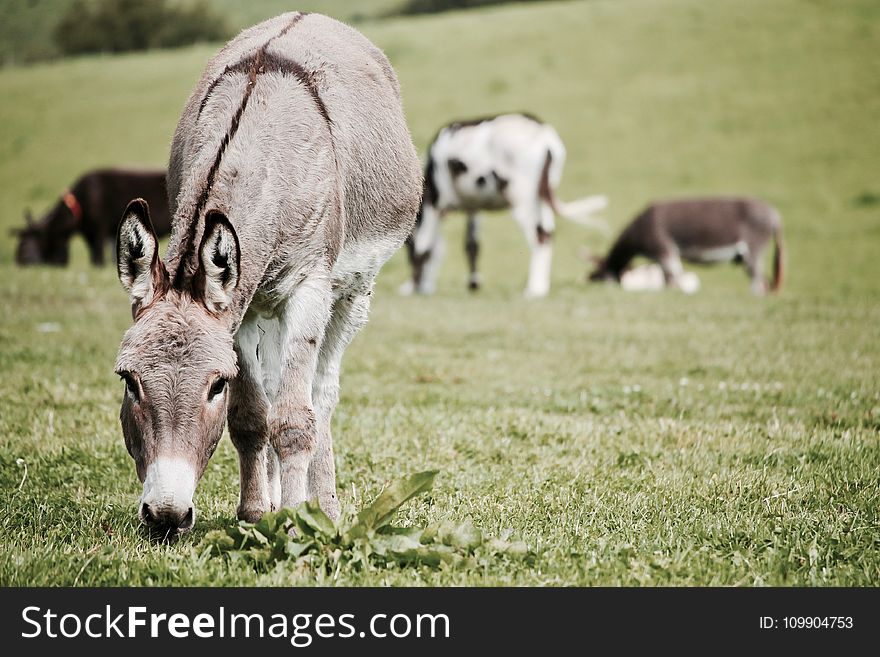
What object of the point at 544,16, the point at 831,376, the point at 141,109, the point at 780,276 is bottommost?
the point at 831,376

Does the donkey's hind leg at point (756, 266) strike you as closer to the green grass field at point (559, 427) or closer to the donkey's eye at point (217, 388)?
the green grass field at point (559, 427)

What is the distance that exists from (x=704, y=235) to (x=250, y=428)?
49.9 feet

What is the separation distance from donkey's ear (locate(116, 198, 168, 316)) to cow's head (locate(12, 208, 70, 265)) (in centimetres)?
1757

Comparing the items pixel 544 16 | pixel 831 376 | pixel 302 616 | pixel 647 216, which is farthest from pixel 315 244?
pixel 544 16

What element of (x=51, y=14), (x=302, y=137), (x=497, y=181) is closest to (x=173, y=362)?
(x=302, y=137)

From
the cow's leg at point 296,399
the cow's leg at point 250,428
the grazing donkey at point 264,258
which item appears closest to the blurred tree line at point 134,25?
the grazing donkey at point 264,258

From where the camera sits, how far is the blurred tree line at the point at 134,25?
46.9 m

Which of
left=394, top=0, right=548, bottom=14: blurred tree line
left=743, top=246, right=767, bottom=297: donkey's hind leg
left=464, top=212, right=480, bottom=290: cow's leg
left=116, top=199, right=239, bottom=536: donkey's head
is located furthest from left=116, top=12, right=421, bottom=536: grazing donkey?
left=394, top=0, right=548, bottom=14: blurred tree line

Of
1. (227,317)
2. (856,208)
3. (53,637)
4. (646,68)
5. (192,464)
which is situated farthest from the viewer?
(646,68)

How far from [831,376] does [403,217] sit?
4.53 meters

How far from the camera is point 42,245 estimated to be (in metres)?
19.8

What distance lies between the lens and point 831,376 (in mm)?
7914

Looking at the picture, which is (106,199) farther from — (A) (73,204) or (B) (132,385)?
(B) (132,385)

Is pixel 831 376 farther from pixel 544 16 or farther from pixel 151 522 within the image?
pixel 544 16
